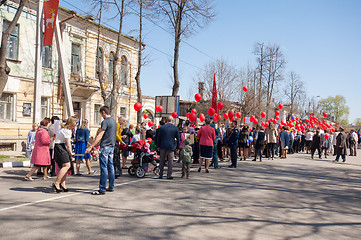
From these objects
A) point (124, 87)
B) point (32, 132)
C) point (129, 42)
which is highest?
point (129, 42)

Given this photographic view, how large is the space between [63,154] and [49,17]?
9.28 meters

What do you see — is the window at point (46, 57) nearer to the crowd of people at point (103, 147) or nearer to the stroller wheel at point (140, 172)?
the crowd of people at point (103, 147)

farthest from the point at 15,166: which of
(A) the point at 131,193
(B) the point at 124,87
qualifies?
(B) the point at 124,87

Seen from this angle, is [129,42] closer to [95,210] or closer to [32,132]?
[32,132]

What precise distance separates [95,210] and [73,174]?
5.12 m

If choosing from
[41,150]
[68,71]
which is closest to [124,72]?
[68,71]

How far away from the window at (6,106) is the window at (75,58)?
18.6 feet

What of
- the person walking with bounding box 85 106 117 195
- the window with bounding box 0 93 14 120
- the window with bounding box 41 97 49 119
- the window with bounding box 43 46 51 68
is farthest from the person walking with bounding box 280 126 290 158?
the window with bounding box 0 93 14 120

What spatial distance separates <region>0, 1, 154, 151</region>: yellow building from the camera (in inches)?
749

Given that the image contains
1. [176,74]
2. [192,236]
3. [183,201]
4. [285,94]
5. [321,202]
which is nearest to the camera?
[192,236]

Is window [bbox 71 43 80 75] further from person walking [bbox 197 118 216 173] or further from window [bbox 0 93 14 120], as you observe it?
person walking [bbox 197 118 216 173]

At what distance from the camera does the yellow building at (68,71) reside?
62.4 feet

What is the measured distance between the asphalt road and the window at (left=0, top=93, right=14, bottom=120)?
33.5 ft

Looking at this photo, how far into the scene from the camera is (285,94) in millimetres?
52781
